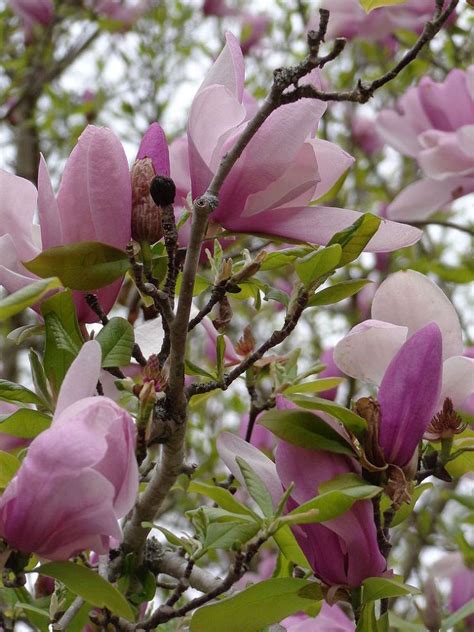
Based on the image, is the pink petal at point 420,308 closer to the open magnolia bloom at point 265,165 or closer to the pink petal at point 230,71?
the open magnolia bloom at point 265,165

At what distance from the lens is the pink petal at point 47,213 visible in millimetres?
597

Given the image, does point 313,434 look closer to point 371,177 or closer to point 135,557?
point 135,557

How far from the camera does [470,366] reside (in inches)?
24.3

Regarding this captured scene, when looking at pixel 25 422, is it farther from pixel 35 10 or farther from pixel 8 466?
pixel 35 10

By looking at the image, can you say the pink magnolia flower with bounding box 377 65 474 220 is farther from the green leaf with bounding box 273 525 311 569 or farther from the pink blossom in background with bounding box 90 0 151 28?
the pink blossom in background with bounding box 90 0 151 28

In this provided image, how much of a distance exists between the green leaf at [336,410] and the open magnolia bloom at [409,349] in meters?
0.02

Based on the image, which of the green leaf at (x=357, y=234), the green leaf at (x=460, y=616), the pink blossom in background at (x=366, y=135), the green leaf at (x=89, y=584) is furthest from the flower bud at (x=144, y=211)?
the pink blossom in background at (x=366, y=135)

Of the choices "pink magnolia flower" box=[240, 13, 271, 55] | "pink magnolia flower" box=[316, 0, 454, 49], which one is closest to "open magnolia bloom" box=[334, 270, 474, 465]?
"pink magnolia flower" box=[316, 0, 454, 49]

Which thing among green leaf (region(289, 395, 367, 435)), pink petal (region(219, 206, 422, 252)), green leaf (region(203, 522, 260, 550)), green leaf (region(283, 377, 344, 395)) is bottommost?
green leaf (region(203, 522, 260, 550))

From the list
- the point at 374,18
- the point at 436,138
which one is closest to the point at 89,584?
the point at 436,138

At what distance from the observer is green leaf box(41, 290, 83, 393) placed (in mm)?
601

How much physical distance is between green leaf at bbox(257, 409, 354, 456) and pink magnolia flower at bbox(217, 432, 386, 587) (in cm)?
1

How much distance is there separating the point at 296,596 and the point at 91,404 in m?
0.22

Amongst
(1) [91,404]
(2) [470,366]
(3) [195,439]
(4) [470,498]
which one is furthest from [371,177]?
(1) [91,404]
